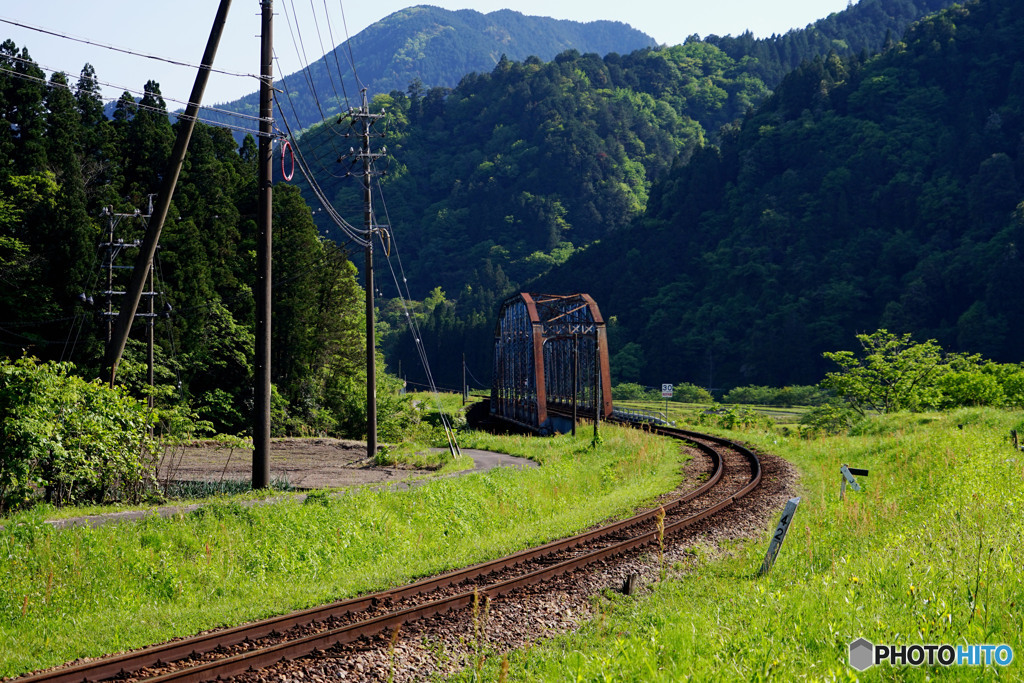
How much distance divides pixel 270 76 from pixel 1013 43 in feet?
468

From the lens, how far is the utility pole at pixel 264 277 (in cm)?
1625

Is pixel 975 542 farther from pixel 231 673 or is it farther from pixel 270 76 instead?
pixel 270 76

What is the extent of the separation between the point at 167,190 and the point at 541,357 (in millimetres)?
33713

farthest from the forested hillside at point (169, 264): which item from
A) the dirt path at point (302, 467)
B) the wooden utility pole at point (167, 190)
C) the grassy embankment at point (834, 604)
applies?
the grassy embankment at point (834, 604)

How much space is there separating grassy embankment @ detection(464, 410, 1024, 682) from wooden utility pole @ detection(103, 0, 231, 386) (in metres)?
9.54

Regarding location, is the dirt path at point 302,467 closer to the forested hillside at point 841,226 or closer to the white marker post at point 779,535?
the white marker post at point 779,535

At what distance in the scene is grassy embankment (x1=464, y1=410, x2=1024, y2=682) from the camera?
6730 mm

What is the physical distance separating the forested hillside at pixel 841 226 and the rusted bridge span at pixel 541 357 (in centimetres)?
5305

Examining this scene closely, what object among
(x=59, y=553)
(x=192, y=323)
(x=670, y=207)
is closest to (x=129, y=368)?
(x=192, y=323)

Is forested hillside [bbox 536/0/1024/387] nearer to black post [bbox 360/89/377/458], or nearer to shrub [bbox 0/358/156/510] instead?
black post [bbox 360/89/377/458]

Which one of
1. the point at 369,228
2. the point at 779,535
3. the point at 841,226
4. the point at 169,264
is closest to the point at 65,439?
the point at 779,535

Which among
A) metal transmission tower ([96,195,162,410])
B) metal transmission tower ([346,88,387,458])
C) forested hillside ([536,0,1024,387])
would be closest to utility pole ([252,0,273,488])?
metal transmission tower ([346,88,387,458])

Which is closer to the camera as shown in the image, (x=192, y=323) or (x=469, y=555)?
(x=469, y=555)

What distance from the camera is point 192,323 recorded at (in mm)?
44156
